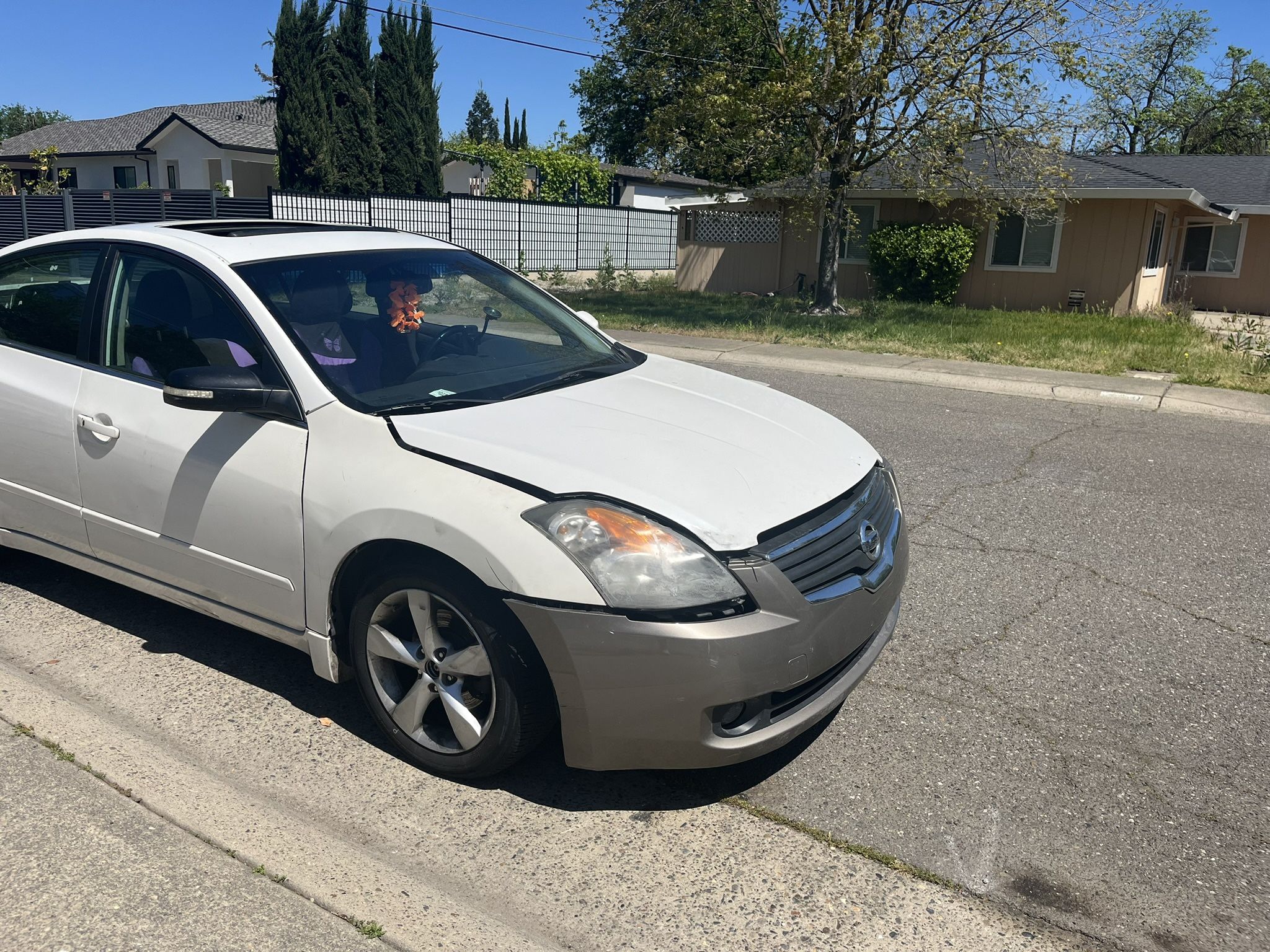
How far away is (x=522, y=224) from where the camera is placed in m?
26.5

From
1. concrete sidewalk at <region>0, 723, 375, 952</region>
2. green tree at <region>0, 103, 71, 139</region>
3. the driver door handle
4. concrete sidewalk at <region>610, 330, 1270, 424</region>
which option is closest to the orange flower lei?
the driver door handle

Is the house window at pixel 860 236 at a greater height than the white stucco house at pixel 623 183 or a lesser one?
lesser

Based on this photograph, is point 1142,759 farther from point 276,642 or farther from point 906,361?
point 906,361

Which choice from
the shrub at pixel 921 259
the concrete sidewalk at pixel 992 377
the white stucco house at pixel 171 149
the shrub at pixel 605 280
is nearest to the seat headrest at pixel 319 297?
the concrete sidewalk at pixel 992 377

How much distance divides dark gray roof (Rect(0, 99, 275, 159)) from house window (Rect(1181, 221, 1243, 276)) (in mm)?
31069

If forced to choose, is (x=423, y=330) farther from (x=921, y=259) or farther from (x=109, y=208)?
(x=109, y=208)

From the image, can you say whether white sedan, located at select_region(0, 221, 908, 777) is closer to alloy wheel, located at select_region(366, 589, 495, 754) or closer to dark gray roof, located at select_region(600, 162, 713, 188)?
alloy wheel, located at select_region(366, 589, 495, 754)

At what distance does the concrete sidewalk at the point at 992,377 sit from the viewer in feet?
33.1

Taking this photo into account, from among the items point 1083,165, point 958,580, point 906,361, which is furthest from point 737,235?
point 958,580

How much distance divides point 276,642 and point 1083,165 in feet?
74.7

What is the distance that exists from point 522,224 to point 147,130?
24.3 meters

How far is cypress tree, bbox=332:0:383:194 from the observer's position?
30.5 meters

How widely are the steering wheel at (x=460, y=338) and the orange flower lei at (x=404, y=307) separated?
10 centimetres

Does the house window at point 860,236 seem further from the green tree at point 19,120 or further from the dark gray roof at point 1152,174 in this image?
the green tree at point 19,120
